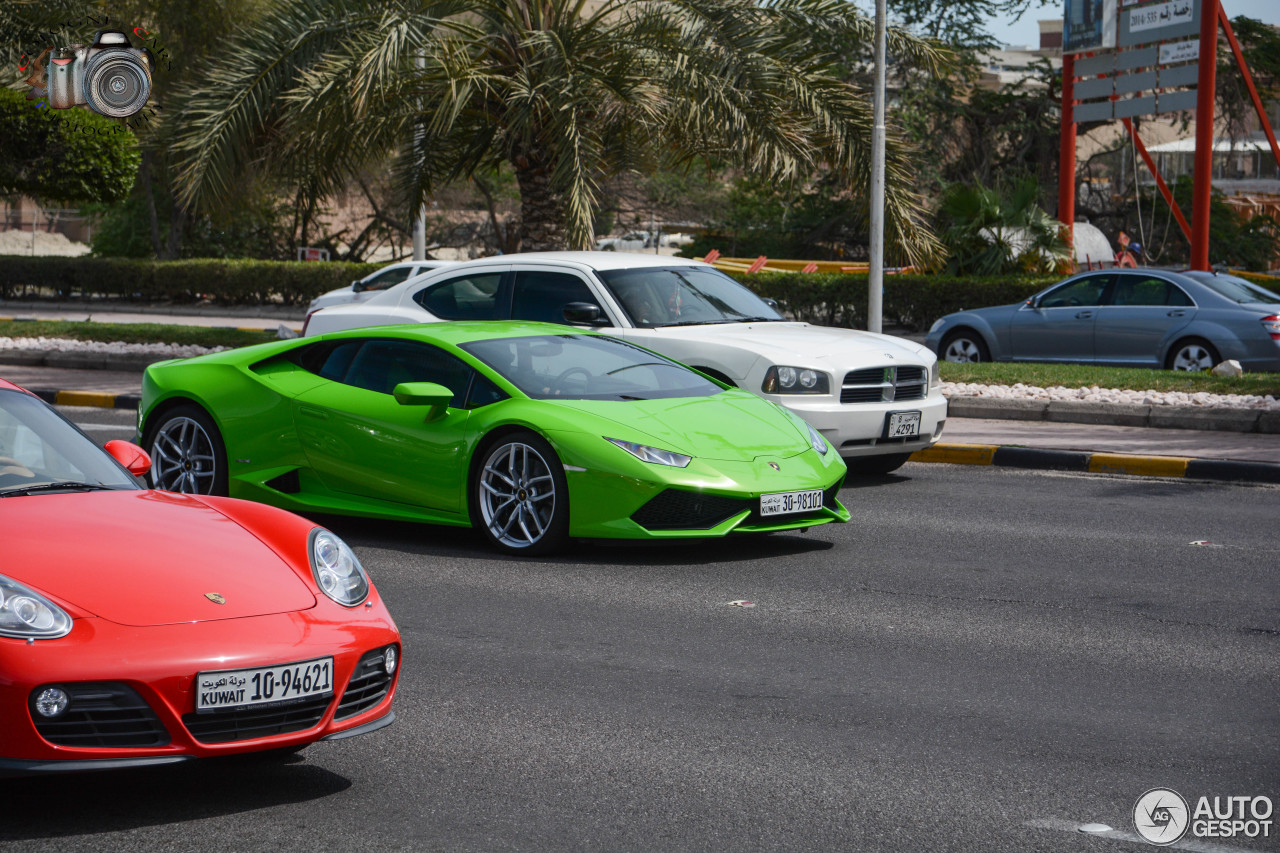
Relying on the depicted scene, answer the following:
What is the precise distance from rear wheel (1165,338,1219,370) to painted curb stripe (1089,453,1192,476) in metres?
5.46

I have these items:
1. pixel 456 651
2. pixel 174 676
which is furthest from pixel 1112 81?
pixel 174 676

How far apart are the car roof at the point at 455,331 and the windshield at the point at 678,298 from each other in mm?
2036

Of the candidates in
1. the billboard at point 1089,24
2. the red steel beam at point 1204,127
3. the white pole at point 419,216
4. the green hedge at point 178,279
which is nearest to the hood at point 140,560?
the white pole at point 419,216

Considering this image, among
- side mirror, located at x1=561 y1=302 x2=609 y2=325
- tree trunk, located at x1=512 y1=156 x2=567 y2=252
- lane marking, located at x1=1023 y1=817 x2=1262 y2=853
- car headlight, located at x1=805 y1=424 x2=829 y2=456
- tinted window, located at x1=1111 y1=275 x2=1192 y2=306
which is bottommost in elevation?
lane marking, located at x1=1023 y1=817 x2=1262 y2=853

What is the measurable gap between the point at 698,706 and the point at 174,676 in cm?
197

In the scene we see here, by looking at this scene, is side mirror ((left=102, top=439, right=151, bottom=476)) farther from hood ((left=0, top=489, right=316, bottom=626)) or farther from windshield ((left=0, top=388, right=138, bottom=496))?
hood ((left=0, top=489, right=316, bottom=626))

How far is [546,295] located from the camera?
11.1 m

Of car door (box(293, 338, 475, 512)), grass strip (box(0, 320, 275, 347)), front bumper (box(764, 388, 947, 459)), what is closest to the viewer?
car door (box(293, 338, 475, 512))

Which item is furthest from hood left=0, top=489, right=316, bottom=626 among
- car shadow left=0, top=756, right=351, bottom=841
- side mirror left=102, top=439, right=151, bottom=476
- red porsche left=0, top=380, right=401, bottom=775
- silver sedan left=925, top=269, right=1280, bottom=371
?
silver sedan left=925, top=269, right=1280, bottom=371

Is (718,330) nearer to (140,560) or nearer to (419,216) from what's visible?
(140,560)

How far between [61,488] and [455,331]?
13.1 feet

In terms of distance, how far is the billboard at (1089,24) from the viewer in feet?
80.7

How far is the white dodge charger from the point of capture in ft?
33.6

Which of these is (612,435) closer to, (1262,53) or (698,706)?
(698,706)
